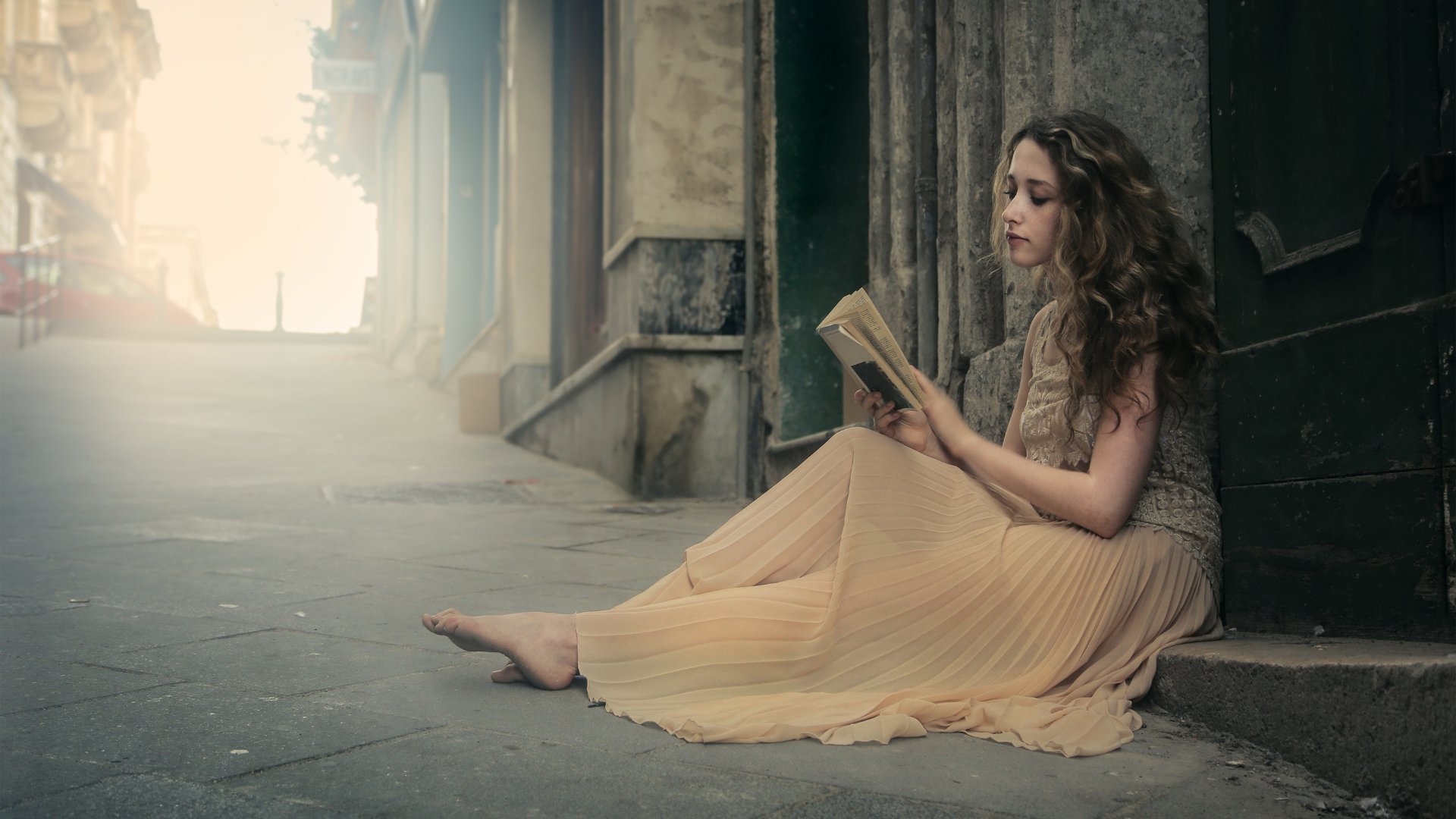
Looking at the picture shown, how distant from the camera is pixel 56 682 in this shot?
2.72m

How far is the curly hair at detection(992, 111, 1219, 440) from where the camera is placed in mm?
2539

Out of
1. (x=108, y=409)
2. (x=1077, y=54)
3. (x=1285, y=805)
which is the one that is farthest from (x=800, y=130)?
(x=108, y=409)

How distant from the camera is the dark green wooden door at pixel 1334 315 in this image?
2461mm

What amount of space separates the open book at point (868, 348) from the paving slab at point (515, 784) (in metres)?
0.79

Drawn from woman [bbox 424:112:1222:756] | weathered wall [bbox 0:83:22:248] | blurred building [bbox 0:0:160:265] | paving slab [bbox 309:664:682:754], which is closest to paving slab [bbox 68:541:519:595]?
paving slab [bbox 309:664:682:754]

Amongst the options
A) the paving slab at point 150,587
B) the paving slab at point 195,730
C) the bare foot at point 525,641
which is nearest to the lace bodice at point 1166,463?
the bare foot at point 525,641

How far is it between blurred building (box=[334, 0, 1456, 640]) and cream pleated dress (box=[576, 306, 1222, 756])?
0.36 metres

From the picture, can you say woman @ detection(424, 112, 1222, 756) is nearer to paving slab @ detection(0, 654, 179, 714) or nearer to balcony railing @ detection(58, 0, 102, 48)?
paving slab @ detection(0, 654, 179, 714)

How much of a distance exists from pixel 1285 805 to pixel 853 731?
705 millimetres

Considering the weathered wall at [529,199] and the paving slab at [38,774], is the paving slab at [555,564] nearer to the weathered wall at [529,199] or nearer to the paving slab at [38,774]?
the paving slab at [38,774]

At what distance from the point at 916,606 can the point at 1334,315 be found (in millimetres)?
1088

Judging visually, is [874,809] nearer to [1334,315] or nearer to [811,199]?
[1334,315]

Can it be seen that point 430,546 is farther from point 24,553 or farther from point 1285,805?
point 1285,805

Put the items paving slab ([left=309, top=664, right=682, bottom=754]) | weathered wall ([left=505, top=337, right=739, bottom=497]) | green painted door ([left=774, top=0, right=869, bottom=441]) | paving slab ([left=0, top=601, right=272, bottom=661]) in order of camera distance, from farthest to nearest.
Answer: weathered wall ([left=505, top=337, right=739, bottom=497]) < green painted door ([left=774, top=0, right=869, bottom=441]) < paving slab ([left=0, top=601, right=272, bottom=661]) < paving slab ([left=309, top=664, right=682, bottom=754])
